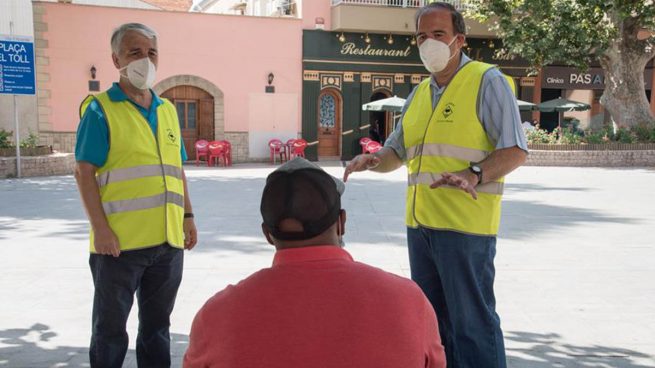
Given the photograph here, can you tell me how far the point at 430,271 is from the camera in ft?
9.45

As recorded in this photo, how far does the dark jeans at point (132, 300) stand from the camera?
282 centimetres

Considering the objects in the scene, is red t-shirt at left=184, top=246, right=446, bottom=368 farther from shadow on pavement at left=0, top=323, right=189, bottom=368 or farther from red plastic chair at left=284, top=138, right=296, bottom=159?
red plastic chair at left=284, top=138, right=296, bottom=159

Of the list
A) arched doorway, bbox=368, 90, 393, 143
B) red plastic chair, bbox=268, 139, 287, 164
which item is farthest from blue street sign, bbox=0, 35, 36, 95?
arched doorway, bbox=368, 90, 393, 143

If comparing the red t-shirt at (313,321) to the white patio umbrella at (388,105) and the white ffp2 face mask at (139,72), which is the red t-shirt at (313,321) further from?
the white patio umbrella at (388,105)

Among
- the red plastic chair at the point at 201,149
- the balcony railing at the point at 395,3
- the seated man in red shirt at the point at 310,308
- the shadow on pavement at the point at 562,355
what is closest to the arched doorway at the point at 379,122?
the balcony railing at the point at 395,3

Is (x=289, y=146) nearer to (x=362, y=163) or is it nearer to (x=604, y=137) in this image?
(x=604, y=137)

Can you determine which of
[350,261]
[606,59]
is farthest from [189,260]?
[606,59]

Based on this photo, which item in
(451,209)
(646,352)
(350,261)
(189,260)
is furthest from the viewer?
(189,260)

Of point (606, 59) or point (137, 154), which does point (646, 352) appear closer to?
point (137, 154)

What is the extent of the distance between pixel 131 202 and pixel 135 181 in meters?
0.10

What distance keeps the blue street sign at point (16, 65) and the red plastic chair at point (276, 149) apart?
7.93m

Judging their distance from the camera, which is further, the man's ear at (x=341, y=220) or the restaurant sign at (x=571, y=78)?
the restaurant sign at (x=571, y=78)

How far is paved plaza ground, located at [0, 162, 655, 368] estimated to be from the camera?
4.02 m

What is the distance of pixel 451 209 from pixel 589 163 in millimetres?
17720
